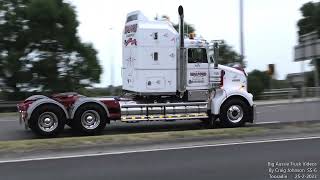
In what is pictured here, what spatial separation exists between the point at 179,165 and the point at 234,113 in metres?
7.89

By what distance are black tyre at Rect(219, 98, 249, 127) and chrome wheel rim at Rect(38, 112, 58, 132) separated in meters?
5.38

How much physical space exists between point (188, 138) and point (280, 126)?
3482mm

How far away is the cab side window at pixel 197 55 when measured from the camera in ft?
60.0

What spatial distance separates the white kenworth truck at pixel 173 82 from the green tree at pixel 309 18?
40777mm

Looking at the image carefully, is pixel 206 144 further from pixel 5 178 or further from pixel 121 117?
pixel 5 178

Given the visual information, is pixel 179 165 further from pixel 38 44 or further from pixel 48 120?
pixel 38 44

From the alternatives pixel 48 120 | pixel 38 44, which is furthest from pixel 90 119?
pixel 38 44

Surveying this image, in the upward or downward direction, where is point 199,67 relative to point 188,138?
upward

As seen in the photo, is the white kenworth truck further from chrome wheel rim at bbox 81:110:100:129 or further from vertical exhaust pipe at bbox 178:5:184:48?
chrome wheel rim at bbox 81:110:100:129

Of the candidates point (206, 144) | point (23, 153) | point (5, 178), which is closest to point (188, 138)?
point (206, 144)

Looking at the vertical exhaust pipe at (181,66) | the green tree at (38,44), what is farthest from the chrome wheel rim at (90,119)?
the green tree at (38,44)

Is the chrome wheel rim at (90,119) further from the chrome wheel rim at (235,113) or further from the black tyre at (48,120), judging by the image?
the chrome wheel rim at (235,113)

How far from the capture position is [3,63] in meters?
34.2

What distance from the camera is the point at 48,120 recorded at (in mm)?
16281
